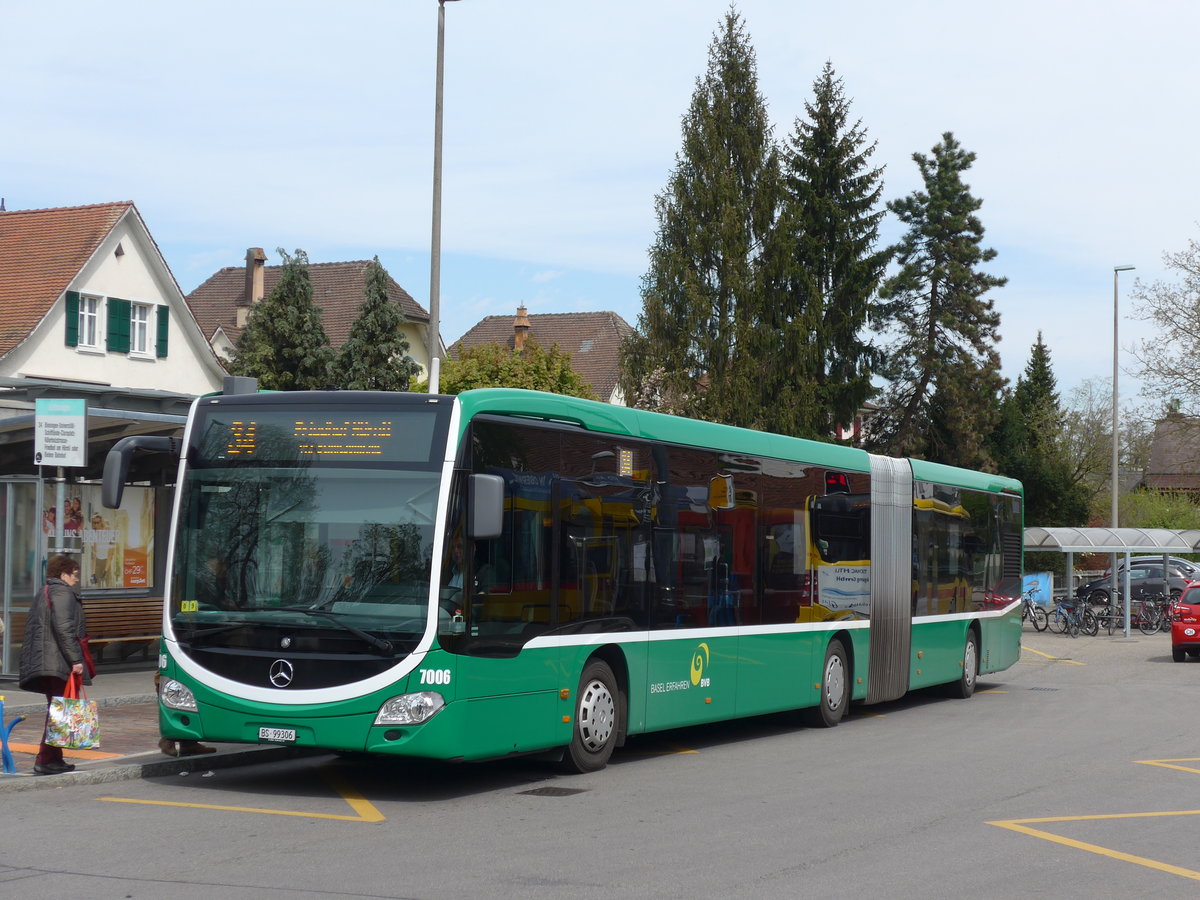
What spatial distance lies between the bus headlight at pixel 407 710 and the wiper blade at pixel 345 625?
1.16 ft

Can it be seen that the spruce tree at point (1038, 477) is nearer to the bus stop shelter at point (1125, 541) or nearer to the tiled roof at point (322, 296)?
the bus stop shelter at point (1125, 541)

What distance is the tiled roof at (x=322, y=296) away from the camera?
66438mm

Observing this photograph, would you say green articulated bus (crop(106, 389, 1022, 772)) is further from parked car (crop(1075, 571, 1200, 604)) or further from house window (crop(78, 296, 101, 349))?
parked car (crop(1075, 571, 1200, 604))

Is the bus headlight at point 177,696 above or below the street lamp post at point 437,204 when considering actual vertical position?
below

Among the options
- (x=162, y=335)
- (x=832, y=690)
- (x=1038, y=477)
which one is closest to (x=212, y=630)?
(x=832, y=690)

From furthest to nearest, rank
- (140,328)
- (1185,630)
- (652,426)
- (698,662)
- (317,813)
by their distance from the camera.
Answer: (140,328)
(1185,630)
(698,662)
(652,426)
(317,813)

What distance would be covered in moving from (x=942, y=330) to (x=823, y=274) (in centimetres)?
516

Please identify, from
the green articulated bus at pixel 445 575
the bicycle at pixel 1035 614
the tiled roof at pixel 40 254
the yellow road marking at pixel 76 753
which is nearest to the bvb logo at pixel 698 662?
the green articulated bus at pixel 445 575

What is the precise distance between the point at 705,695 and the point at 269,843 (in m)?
6.13

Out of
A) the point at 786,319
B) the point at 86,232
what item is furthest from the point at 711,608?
the point at 786,319

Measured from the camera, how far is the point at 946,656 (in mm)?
20969

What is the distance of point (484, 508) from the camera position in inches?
416

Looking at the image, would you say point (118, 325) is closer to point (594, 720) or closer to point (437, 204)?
point (437, 204)

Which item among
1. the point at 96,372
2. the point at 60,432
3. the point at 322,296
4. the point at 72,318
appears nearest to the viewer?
the point at 60,432
